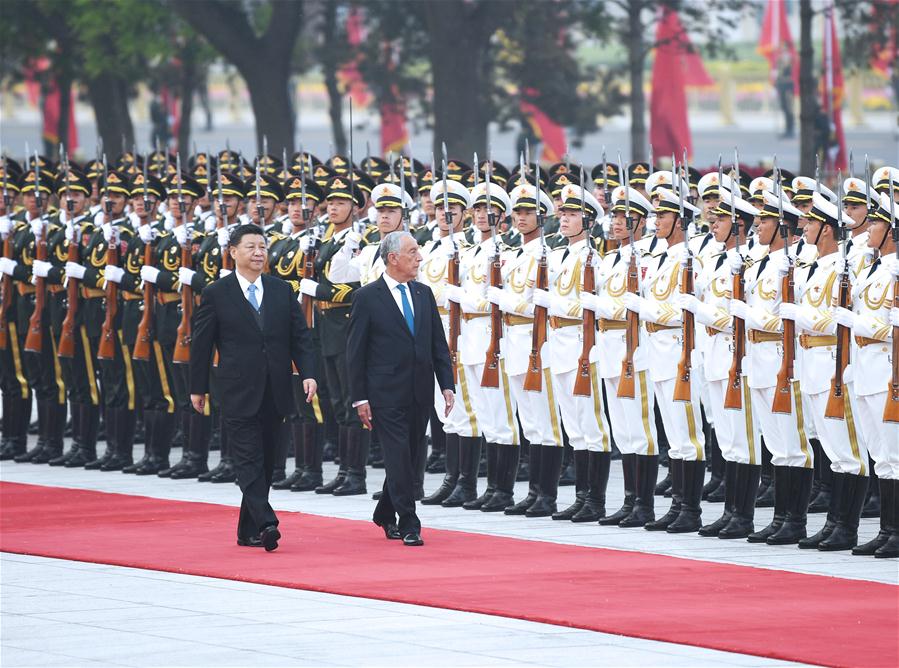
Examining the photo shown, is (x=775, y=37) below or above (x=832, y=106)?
above

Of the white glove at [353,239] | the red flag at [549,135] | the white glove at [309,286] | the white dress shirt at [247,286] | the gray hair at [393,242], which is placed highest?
the red flag at [549,135]

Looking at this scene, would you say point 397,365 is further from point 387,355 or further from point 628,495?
point 628,495

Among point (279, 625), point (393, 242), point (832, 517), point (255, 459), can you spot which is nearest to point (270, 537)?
point (255, 459)

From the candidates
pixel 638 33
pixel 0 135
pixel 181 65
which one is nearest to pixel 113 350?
pixel 638 33

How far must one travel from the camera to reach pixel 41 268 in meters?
15.0

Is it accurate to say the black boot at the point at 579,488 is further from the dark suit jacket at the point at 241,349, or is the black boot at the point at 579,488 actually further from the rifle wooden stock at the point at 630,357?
the dark suit jacket at the point at 241,349

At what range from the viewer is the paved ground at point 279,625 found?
319 inches

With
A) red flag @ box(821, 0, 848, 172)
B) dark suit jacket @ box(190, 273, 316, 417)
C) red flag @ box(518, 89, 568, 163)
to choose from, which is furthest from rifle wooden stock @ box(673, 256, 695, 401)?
red flag @ box(518, 89, 568, 163)

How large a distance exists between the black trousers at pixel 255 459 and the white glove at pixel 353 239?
229 centimetres

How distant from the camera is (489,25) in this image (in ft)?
91.8

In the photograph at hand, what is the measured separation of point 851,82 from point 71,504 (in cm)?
4091

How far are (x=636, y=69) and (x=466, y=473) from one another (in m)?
18.4

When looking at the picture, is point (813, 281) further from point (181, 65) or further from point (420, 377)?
point (181, 65)

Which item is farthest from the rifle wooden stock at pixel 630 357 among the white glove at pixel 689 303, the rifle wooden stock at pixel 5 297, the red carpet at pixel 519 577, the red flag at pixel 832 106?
the red flag at pixel 832 106
